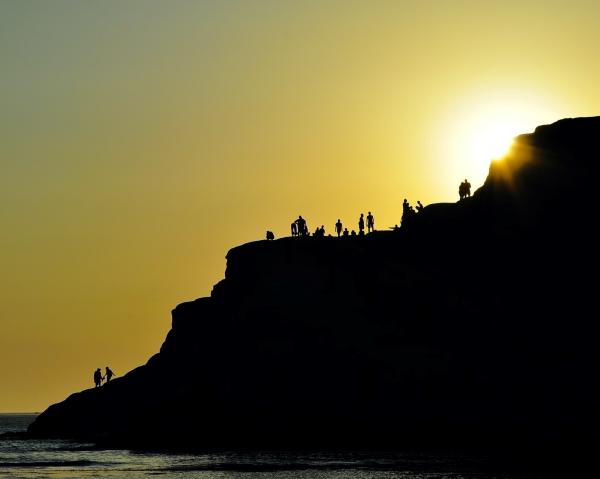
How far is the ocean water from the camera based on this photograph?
7106 centimetres

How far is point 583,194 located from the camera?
323ft

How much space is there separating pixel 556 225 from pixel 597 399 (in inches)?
604

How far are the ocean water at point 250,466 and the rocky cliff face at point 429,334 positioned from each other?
24.1ft

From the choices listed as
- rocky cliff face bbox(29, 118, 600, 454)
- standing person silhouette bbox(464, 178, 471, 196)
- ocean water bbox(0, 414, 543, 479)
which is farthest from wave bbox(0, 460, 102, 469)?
standing person silhouette bbox(464, 178, 471, 196)

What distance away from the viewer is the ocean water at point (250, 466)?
71.1m

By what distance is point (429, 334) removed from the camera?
98438 millimetres

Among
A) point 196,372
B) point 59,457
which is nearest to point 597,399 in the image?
point 196,372

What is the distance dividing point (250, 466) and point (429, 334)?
24.2 m

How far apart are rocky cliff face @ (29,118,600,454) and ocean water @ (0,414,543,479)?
735 cm

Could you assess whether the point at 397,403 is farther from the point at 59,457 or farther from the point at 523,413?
the point at 59,457

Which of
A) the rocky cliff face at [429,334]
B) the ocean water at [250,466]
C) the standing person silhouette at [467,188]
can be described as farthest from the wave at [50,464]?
the standing person silhouette at [467,188]

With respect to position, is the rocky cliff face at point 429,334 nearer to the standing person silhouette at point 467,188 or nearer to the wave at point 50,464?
the standing person silhouette at point 467,188

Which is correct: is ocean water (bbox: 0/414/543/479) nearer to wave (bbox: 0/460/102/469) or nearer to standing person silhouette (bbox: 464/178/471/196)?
wave (bbox: 0/460/102/469)

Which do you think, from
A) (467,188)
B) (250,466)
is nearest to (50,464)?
(250,466)
